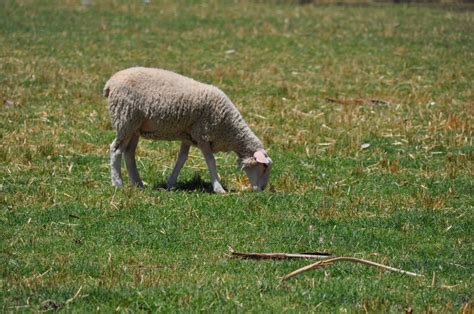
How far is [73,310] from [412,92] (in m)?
10.9

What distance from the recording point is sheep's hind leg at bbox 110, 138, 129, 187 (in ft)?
33.7

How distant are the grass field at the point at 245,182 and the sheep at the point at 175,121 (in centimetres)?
33

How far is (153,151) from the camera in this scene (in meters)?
12.2

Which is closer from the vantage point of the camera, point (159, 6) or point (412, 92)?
point (412, 92)

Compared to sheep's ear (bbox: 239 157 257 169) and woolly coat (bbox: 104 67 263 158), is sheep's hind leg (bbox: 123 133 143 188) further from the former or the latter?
sheep's ear (bbox: 239 157 257 169)

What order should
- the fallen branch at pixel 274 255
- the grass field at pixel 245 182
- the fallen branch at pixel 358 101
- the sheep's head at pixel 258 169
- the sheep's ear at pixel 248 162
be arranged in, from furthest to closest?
the fallen branch at pixel 358 101
the sheep's ear at pixel 248 162
the sheep's head at pixel 258 169
the fallen branch at pixel 274 255
the grass field at pixel 245 182

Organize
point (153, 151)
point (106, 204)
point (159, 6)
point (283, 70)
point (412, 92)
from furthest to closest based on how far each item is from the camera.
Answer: point (159, 6), point (283, 70), point (412, 92), point (153, 151), point (106, 204)

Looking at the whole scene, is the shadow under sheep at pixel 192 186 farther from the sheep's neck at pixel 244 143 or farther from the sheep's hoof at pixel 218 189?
the sheep's neck at pixel 244 143

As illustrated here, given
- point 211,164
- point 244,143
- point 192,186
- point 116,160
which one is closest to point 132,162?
point 116,160

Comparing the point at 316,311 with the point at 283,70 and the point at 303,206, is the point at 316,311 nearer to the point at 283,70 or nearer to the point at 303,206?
the point at 303,206

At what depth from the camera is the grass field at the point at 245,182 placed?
7.07 meters

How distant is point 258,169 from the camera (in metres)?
10.6

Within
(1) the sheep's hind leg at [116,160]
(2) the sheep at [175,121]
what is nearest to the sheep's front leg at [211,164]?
(2) the sheep at [175,121]

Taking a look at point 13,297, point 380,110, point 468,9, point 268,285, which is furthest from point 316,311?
point 468,9
